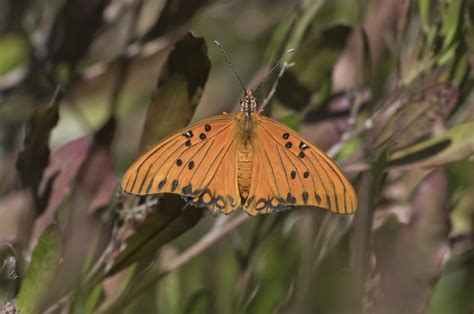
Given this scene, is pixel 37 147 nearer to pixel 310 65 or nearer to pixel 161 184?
pixel 161 184

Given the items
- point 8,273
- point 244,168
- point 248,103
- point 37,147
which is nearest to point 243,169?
point 244,168

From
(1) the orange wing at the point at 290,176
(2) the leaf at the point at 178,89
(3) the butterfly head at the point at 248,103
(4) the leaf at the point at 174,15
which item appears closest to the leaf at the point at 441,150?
(1) the orange wing at the point at 290,176

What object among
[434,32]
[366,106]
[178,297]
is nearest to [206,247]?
[178,297]

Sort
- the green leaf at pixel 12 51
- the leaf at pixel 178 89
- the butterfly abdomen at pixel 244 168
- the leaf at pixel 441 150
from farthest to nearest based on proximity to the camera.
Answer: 1. the green leaf at pixel 12 51
2. the butterfly abdomen at pixel 244 168
3. the leaf at pixel 441 150
4. the leaf at pixel 178 89

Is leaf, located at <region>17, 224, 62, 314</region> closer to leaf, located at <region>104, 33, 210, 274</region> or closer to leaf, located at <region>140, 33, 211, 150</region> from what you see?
leaf, located at <region>104, 33, 210, 274</region>

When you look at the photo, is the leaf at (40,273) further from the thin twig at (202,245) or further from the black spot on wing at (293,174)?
the black spot on wing at (293,174)
